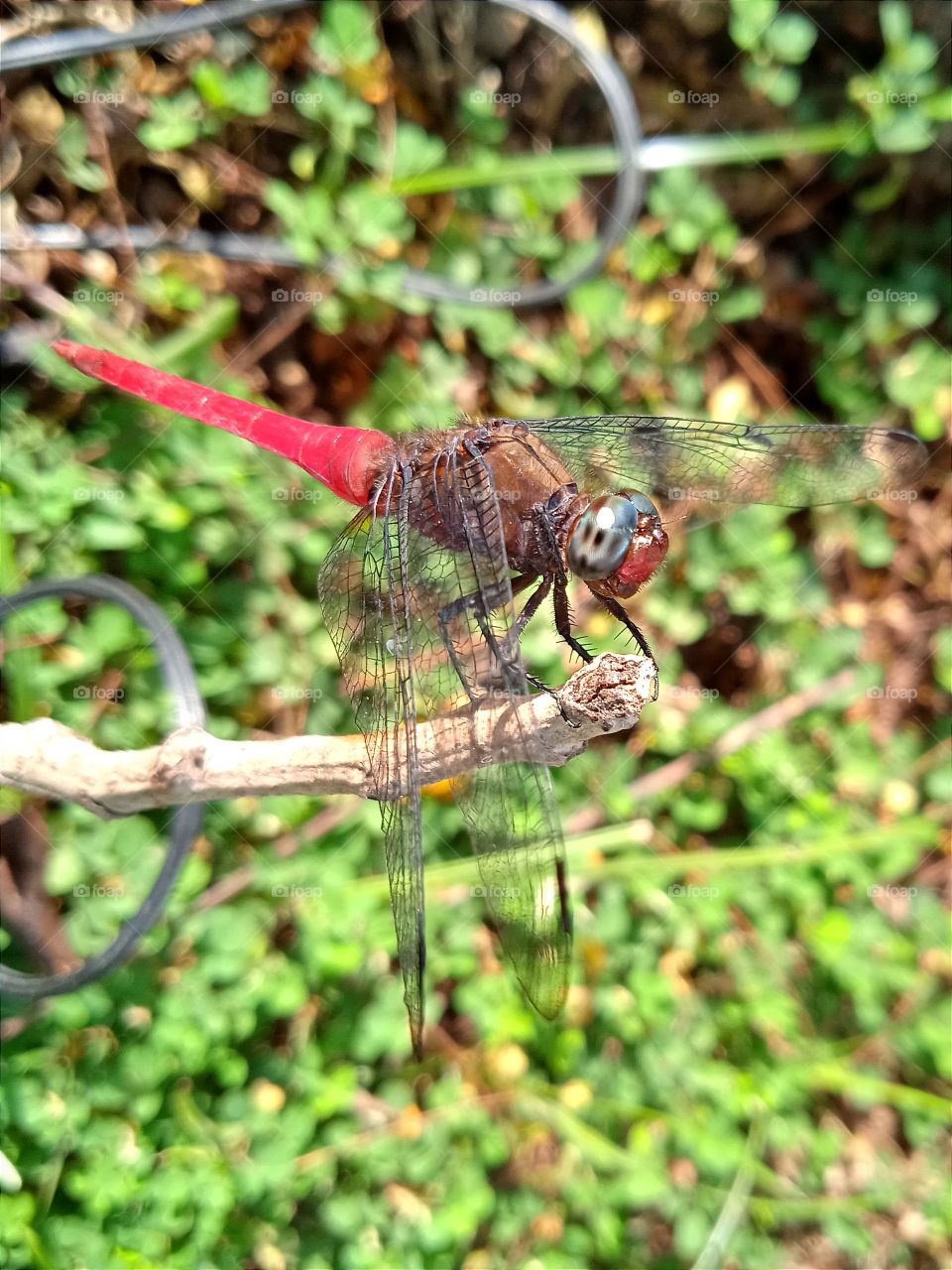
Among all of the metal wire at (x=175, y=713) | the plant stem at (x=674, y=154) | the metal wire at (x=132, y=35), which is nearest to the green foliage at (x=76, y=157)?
the metal wire at (x=132, y=35)

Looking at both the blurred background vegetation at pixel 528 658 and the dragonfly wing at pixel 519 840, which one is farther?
the blurred background vegetation at pixel 528 658

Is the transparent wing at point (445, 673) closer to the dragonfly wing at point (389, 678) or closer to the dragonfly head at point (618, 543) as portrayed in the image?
the dragonfly wing at point (389, 678)

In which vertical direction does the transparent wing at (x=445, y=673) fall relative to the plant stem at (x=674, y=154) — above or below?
below

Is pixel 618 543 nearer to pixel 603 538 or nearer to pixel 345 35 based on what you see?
pixel 603 538

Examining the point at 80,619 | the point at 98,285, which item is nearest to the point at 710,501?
the point at 80,619

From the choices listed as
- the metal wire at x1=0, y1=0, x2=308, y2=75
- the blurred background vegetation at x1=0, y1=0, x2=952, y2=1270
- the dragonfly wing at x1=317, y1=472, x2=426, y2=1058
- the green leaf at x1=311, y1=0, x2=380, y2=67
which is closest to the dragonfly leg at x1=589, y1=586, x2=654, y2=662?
the dragonfly wing at x1=317, y1=472, x2=426, y2=1058

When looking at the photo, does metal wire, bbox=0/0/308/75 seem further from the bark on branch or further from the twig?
the twig

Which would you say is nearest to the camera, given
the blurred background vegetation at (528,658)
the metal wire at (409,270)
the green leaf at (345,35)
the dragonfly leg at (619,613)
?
the dragonfly leg at (619,613)
